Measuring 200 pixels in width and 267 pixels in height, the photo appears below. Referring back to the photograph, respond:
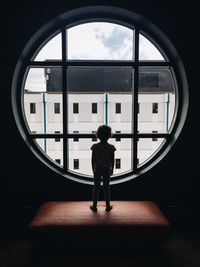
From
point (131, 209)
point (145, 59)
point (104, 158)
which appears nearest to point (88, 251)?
point (131, 209)

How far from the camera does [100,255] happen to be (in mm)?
1970

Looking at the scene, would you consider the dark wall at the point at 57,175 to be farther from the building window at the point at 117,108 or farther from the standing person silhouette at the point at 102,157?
the building window at the point at 117,108

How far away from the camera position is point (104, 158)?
84.8 inches

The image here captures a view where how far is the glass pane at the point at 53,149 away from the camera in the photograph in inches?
103

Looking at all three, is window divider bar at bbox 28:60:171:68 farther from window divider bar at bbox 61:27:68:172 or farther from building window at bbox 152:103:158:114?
building window at bbox 152:103:158:114

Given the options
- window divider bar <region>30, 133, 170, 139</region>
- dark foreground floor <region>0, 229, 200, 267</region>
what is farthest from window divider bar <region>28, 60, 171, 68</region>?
dark foreground floor <region>0, 229, 200, 267</region>

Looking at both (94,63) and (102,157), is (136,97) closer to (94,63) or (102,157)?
(94,63)

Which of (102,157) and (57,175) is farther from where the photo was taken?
(57,175)

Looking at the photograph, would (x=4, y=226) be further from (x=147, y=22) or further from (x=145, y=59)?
(x=147, y=22)

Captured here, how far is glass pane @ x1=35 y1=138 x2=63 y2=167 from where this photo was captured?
8.62 ft

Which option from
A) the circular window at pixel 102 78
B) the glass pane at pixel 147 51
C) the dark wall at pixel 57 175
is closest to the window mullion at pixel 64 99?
the circular window at pixel 102 78

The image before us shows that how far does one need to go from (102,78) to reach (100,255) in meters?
1.93

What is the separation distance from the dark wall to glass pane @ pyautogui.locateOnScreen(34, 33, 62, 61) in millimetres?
256

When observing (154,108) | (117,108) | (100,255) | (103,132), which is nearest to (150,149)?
(103,132)
